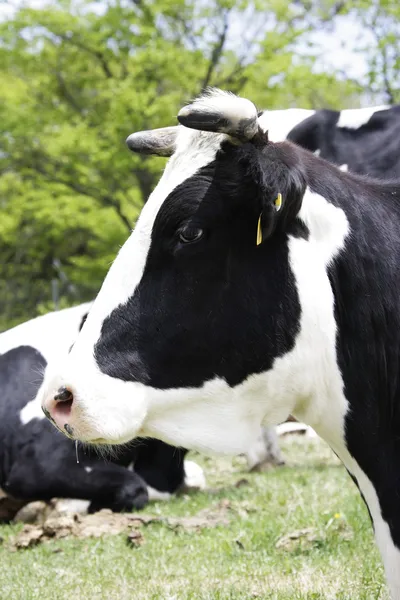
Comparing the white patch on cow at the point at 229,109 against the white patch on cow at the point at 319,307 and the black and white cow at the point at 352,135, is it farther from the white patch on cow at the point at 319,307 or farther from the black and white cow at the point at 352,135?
the black and white cow at the point at 352,135

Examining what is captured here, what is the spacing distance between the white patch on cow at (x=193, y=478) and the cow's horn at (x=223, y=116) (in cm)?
441

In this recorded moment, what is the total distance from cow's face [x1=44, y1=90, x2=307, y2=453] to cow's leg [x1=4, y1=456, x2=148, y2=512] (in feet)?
11.0

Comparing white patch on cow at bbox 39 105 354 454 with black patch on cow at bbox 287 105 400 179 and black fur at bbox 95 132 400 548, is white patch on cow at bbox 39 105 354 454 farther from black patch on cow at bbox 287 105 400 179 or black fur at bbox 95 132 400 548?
black patch on cow at bbox 287 105 400 179

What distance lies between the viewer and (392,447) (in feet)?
7.25

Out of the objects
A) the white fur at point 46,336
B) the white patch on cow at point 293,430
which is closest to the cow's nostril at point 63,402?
the white fur at point 46,336

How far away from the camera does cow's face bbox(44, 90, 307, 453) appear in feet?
6.78

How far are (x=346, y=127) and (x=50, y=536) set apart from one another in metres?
2.75

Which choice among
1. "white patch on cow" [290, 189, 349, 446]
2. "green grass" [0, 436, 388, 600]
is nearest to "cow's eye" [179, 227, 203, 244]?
"white patch on cow" [290, 189, 349, 446]

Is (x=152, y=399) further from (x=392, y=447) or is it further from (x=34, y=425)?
(x=34, y=425)

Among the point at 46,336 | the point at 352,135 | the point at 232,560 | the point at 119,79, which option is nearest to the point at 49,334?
the point at 46,336

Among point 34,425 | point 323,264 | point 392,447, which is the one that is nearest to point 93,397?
point 323,264

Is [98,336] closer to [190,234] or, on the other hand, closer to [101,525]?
[190,234]

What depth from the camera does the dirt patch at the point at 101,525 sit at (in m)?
4.59

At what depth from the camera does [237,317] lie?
6.88ft
